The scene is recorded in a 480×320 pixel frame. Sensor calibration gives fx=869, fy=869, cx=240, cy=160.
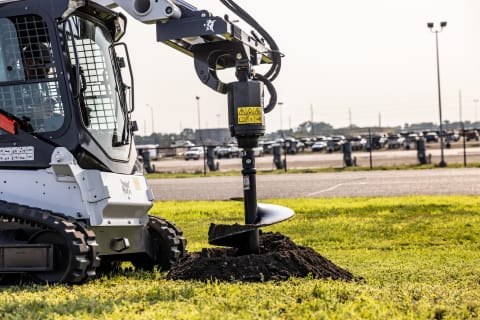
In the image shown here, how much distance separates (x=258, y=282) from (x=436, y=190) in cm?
1789

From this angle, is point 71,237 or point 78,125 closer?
point 71,237

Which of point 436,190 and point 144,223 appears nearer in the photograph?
point 144,223

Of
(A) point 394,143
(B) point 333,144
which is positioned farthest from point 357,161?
(A) point 394,143

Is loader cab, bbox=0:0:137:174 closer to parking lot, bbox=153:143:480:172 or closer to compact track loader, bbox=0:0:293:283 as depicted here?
compact track loader, bbox=0:0:293:283

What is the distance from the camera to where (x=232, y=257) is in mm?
8750

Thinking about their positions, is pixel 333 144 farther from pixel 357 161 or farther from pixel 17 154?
pixel 17 154

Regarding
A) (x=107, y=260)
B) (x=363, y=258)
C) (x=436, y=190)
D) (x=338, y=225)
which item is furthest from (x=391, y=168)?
(x=107, y=260)

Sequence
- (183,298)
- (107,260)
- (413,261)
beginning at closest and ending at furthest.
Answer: (183,298)
(107,260)
(413,261)

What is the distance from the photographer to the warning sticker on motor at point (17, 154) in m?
9.11

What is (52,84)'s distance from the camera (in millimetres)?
9117

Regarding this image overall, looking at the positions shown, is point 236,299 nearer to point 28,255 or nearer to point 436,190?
point 28,255

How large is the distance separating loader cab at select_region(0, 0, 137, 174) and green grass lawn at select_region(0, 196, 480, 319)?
57.7 inches

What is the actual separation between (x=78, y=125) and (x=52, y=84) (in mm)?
530

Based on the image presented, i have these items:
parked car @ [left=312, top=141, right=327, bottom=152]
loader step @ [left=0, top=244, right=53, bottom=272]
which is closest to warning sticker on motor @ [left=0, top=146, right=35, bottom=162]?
loader step @ [left=0, top=244, right=53, bottom=272]
